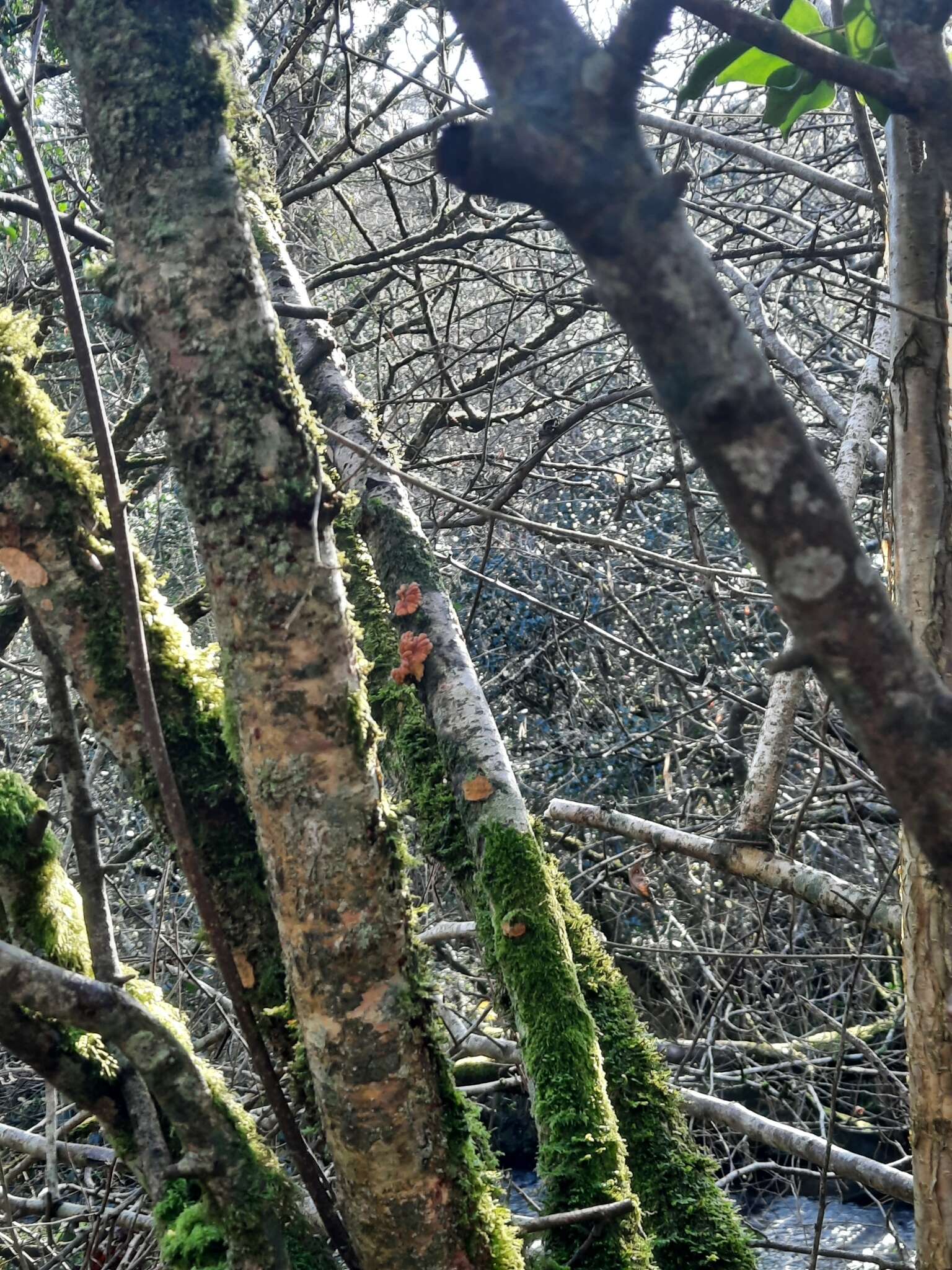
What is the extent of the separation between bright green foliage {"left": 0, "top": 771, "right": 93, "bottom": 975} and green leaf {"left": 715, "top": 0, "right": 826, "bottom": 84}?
1732mm

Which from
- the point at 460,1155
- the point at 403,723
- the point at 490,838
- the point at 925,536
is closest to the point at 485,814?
the point at 490,838

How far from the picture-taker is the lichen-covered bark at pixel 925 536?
63.1 inches

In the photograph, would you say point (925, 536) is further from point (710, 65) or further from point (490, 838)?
point (490, 838)

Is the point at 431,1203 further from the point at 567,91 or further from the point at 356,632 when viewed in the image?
the point at 567,91

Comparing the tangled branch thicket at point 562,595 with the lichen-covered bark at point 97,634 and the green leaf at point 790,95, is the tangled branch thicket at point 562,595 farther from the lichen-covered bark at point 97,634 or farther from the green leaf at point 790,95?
the green leaf at point 790,95

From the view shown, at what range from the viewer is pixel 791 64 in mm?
1348

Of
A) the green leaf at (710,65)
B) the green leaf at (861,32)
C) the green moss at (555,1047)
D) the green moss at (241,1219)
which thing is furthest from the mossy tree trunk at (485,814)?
the green leaf at (861,32)

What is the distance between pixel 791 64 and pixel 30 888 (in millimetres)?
1931

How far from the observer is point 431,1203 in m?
1.62

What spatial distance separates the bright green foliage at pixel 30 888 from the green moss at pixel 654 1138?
46.7 inches

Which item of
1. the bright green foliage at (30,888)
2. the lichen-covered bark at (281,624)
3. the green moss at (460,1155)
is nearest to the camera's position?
the lichen-covered bark at (281,624)

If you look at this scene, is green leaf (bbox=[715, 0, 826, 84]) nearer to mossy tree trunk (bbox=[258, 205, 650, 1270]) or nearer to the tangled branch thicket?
mossy tree trunk (bbox=[258, 205, 650, 1270])

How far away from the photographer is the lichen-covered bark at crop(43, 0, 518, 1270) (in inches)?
60.6

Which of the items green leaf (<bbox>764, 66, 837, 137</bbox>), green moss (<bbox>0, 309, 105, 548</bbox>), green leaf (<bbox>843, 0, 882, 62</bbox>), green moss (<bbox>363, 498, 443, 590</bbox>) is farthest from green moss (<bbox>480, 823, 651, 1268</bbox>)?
green leaf (<bbox>843, 0, 882, 62</bbox>)
